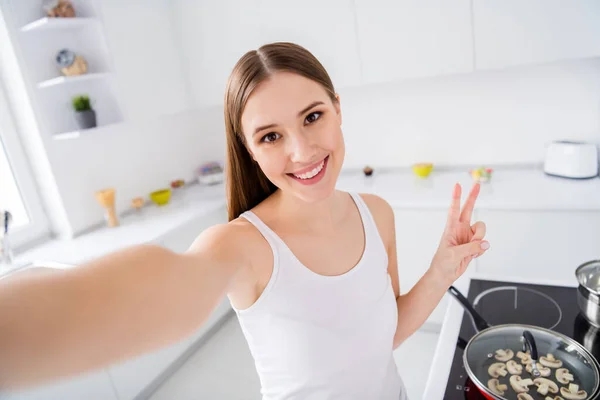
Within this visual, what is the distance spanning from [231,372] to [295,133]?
188 cm

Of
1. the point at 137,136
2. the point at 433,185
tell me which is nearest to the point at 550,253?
the point at 433,185

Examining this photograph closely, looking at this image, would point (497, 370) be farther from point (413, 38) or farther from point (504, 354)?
point (413, 38)

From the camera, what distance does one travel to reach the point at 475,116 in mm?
2365

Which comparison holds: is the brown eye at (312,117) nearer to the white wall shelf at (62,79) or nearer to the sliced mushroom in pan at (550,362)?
the sliced mushroom in pan at (550,362)

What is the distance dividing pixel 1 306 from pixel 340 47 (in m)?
2.18

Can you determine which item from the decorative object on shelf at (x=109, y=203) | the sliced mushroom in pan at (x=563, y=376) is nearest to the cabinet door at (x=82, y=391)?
the decorative object on shelf at (x=109, y=203)

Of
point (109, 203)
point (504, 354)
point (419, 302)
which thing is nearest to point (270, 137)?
point (419, 302)

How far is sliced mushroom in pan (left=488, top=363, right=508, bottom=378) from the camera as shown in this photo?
785 millimetres

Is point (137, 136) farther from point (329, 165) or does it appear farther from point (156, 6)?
point (329, 165)

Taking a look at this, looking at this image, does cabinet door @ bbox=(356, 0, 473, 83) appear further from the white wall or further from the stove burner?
the stove burner

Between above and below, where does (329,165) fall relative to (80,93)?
below

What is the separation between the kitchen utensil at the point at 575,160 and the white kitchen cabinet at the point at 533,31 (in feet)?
1.52

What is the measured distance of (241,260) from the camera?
0.68 metres

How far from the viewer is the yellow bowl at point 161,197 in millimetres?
2593
